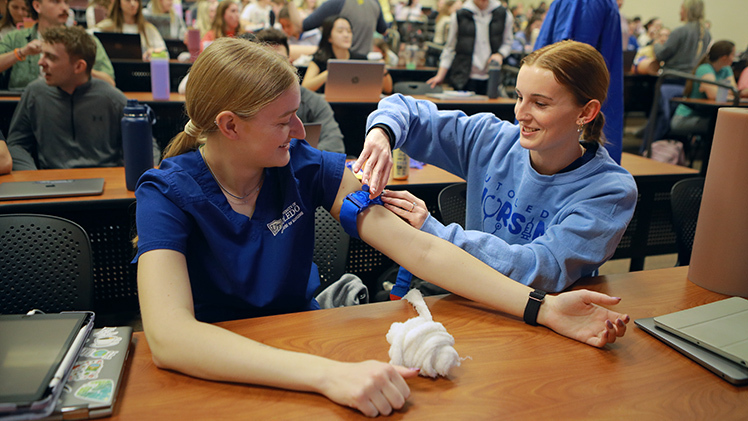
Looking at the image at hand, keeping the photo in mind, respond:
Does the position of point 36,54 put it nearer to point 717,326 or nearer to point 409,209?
point 409,209

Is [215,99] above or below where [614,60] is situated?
below

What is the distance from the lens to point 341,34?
163 inches

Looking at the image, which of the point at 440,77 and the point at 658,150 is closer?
the point at 658,150

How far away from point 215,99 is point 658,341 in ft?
3.21

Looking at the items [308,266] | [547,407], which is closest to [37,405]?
[308,266]

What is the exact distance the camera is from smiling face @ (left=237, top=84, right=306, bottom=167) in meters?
1.07

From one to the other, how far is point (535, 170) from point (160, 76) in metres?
2.57

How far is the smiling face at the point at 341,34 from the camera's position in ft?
13.5

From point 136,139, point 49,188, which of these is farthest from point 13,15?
point 136,139

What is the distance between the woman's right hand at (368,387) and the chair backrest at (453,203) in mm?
991

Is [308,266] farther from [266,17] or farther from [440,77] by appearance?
[266,17]

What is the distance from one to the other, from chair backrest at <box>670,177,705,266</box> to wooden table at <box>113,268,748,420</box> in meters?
0.96

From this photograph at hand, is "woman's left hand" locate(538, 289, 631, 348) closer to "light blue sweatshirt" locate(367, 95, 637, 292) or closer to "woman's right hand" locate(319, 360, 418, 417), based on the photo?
"light blue sweatshirt" locate(367, 95, 637, 292)

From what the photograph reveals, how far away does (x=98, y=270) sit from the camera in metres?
2.09
